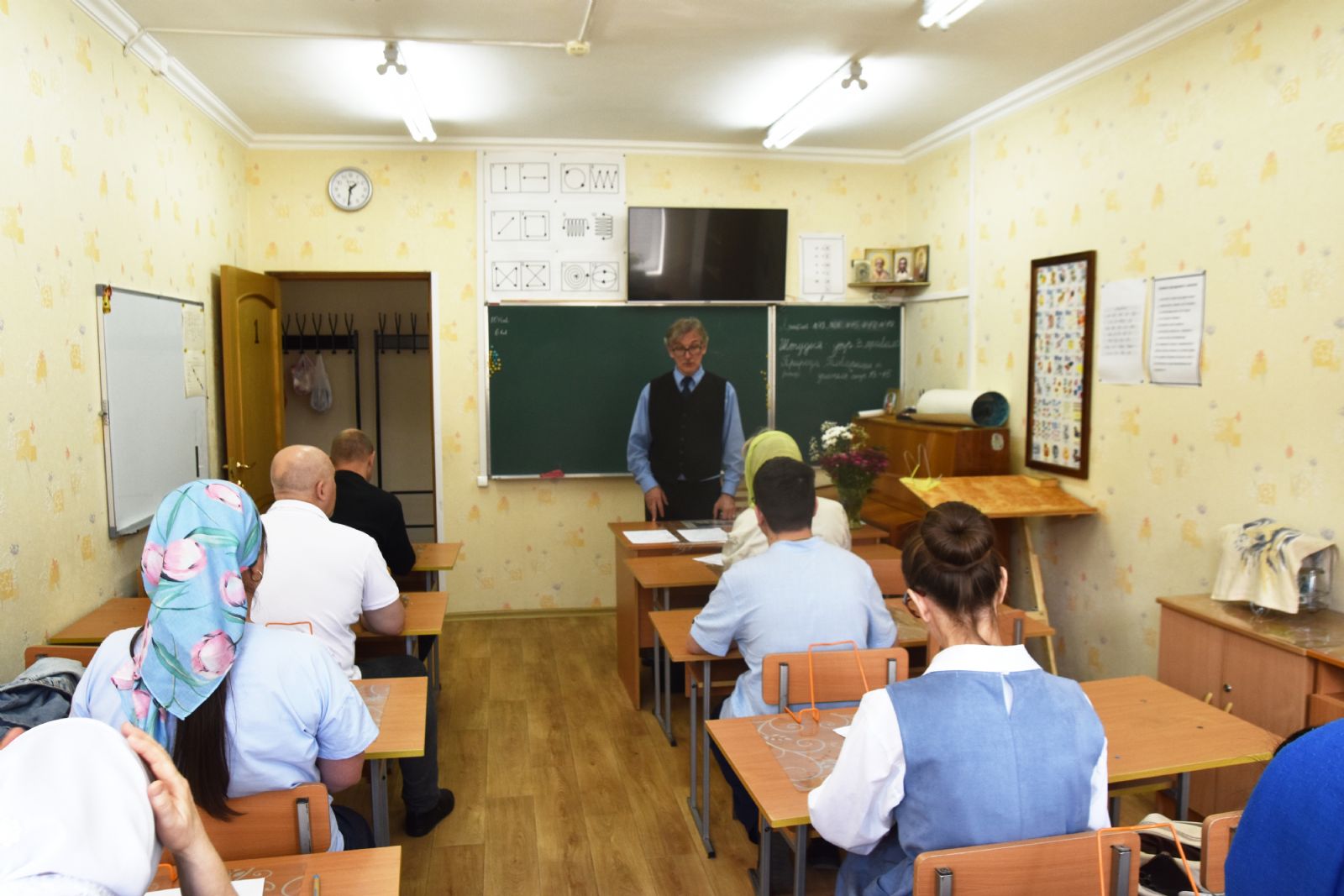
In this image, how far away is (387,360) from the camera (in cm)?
770

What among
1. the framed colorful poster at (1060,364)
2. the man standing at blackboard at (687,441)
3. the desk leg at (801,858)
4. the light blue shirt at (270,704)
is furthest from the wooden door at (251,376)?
the framed colorful poster at (1060,364)

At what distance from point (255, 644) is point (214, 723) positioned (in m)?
0.15

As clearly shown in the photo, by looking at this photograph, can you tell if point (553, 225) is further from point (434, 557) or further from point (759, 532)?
point (759, 532)

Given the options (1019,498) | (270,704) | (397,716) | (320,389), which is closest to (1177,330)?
(1019,498)

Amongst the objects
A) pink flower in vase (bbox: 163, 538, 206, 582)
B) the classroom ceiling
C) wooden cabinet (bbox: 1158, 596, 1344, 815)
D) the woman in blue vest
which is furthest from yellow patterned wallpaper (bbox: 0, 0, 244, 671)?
wooden cabinet (bbox: 1158, 596, 1344, 815)

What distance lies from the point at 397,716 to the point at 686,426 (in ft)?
10.4

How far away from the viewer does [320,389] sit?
24.6 feet

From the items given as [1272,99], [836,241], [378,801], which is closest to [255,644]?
[378,801]

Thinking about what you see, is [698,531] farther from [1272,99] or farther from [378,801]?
[1272,99]

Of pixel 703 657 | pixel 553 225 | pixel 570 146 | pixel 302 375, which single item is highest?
pixel 570 146

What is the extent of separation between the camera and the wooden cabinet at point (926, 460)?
15.7 ft

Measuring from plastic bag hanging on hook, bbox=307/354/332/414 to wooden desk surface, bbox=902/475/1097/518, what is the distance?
16.8 ft

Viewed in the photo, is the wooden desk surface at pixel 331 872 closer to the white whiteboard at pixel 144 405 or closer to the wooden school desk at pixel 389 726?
the wooden school desk at pixel 389 726

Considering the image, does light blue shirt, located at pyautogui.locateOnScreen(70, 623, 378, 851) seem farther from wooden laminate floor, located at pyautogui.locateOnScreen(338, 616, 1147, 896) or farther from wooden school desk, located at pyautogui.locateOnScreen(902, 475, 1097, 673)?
wooden school desk, located at pyautogui.locateOnScreen(902, 475, 1097, 673)
